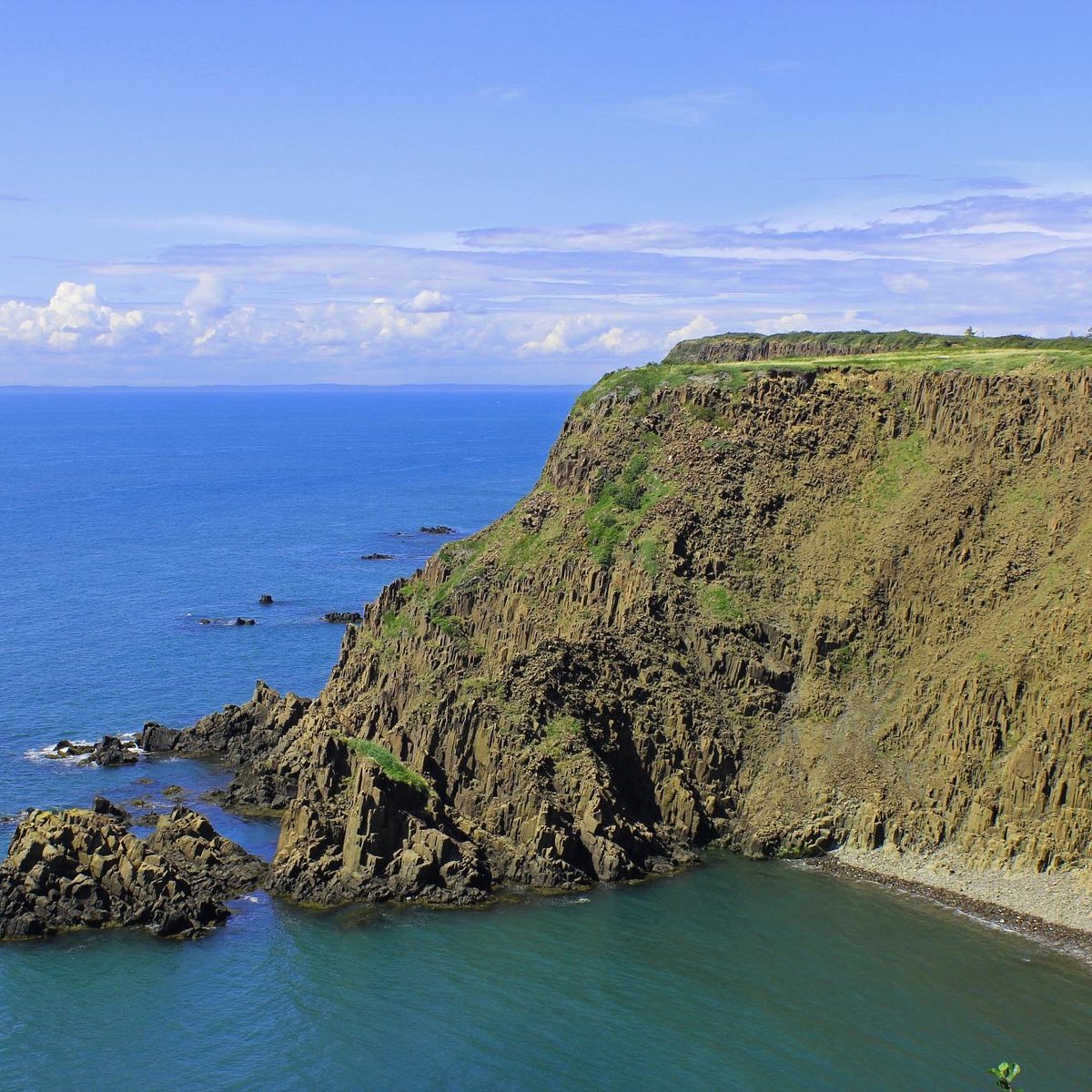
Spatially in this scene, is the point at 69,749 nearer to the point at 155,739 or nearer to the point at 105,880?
the point at 155,739

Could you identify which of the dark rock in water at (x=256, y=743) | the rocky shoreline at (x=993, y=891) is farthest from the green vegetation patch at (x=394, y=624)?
the rocky shoreline at (x=993, y=891)

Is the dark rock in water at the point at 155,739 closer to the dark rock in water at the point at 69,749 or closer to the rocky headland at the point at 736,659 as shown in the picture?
the rocky headland at the point at 736,659

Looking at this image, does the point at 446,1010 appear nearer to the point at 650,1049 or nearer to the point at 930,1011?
the point at 650,1049

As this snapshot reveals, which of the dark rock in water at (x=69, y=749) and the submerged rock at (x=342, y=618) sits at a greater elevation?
the submerged rock at (x=342, y=618)

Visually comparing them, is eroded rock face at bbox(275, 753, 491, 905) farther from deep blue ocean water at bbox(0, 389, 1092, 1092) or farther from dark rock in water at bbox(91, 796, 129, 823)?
dark rock in water at bbox(91, 796, 129, 823)

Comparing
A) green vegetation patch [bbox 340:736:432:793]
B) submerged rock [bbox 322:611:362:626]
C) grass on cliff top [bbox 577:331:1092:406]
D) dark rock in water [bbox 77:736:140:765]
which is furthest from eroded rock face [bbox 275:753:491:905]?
submerged rock [bbox 322:611:362:626]

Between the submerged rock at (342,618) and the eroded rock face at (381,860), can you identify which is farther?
the submerged rock at (342,618)

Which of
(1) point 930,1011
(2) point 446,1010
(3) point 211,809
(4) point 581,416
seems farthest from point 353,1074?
(4) point 581,416
